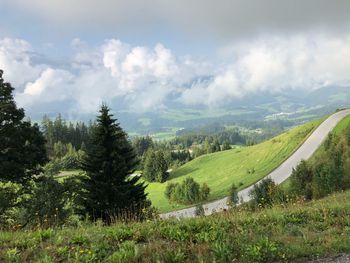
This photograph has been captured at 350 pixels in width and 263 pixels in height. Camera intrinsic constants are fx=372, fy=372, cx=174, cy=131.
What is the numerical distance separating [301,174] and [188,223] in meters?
37.6

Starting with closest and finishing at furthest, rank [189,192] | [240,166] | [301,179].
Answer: [301,179], [189,192], [240,166]

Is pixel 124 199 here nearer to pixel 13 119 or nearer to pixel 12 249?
pixel 13 119

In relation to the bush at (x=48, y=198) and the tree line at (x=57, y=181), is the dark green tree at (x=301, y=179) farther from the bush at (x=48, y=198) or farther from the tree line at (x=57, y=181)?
the bush at (x=48, y=198)

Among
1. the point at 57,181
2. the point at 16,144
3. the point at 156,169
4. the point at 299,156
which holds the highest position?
the point at 16,144

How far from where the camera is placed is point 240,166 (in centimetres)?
9156

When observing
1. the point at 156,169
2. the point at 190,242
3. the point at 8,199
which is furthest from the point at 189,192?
the point at 190,242

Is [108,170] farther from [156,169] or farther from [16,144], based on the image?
[156,169]

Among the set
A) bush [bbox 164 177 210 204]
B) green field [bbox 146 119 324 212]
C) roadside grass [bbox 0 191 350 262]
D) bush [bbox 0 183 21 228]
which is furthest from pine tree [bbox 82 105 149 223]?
bush [bbox 164 177 210 204]

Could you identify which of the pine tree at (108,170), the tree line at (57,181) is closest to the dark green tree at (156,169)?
the pine tree at (108,170)

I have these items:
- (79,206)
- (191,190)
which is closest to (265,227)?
(79,206)

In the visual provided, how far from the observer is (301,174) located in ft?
143

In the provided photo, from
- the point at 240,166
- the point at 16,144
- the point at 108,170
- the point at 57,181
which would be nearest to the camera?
the point at 16,144

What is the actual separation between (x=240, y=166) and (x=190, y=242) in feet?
281

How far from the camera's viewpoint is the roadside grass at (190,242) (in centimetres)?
700
